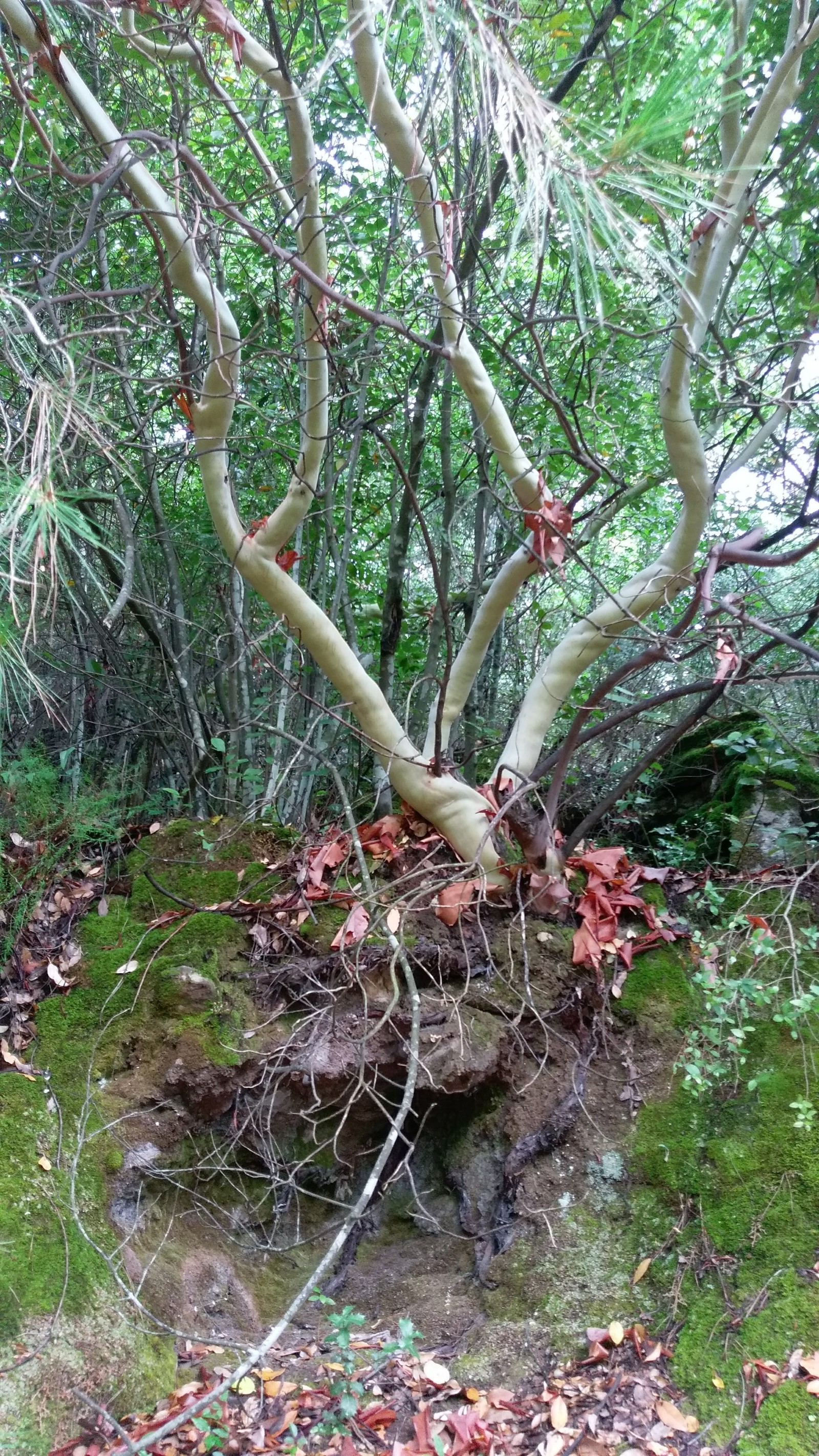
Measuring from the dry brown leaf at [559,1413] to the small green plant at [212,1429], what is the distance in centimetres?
97

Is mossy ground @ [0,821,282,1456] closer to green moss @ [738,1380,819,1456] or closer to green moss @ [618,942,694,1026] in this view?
green moss @ [618,942,694,1026]

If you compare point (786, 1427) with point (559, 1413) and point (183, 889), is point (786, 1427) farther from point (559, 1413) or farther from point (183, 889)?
point (183, 889)

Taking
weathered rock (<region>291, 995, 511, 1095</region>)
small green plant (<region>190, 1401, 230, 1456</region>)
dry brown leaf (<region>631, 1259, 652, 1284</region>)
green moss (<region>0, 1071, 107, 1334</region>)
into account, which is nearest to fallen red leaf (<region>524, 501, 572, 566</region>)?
weathered rock (<region>291, 995, 511, 1095</region>)

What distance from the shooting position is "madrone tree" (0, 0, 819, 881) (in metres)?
2.16

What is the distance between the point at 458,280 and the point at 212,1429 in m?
4.04

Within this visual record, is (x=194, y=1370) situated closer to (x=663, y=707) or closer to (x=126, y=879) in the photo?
(x=126, y=879)

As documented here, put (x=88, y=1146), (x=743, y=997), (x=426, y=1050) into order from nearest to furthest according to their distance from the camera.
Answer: (x=743, y=997) < (x=88, y=1146) < (x=426, y=1050)

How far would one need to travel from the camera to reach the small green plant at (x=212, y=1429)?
93.3 inches

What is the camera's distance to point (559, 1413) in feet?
8.30

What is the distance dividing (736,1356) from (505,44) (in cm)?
386

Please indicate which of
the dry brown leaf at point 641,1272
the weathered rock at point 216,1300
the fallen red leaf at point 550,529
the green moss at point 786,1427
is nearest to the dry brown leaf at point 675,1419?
the green moss at point 786,1427

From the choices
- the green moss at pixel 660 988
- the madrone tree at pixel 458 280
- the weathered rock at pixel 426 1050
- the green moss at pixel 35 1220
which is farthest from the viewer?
the green moss at pixel 660 988

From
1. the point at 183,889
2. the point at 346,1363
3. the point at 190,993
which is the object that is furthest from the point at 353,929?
the point at 346,1363

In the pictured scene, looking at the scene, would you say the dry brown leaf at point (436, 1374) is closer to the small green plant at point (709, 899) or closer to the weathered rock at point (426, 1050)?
the weathered rock at point (426, 1050)
